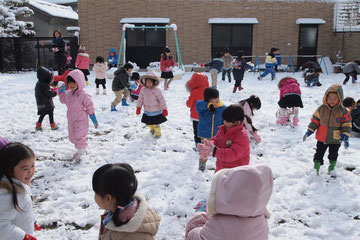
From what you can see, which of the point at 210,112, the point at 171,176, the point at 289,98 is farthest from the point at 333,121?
the point at 289,98

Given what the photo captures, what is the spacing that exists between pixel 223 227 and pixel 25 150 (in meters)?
1.46

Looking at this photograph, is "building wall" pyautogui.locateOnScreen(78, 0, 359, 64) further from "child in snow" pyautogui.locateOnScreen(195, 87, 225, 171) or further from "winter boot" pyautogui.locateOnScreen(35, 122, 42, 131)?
"child in snow" pyautogui.locateOnScreen(195, 87, 225, 171)

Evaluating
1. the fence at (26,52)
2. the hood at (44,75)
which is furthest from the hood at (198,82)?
the fence at (26,52)

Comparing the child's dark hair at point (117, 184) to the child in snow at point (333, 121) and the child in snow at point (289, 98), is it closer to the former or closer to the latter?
the child in snow at point (333, 121)

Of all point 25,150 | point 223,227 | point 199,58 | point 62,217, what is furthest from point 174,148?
point 199,58

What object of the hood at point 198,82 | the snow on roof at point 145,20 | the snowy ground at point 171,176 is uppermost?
the snow on roof at point 145,20

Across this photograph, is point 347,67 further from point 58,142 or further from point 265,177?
point 265,177

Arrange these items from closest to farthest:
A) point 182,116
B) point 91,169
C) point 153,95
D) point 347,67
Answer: point 91,169
point 153,95
point 182,116
point 347,67

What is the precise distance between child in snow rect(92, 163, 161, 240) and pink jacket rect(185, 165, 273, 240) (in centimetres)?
36

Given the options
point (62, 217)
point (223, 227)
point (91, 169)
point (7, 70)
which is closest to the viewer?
point (223, 227)

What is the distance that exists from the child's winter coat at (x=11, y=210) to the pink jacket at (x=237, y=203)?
3.98 ft

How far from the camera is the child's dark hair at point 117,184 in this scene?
175 cm

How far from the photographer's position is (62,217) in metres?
3.46

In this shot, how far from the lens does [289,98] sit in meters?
6.92
